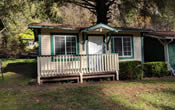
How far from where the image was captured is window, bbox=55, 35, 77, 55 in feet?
29.0

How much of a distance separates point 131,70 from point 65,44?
415 cm

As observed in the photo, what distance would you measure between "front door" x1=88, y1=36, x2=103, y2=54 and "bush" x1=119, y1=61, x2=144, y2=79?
77.5 inches

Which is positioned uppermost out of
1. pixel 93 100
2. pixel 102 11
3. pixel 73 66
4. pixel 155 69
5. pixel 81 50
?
pixel 102 11

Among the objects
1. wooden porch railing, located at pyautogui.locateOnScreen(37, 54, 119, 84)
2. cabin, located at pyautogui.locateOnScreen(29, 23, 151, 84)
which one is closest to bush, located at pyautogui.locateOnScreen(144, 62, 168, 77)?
cabin, located at pyautogui.locateOnScreen(29, 23, 151, 84)

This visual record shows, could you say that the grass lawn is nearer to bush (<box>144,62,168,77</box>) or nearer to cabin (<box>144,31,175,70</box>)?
bush (<box>144,62,168,77</box>)

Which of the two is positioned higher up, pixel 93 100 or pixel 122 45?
pixel 122 45

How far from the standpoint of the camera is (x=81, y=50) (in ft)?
30.8

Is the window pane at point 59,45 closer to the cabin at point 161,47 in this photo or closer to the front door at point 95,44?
the front door at point 95,44

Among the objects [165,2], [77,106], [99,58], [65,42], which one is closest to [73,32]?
[65,42]

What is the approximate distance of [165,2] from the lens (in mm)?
10477

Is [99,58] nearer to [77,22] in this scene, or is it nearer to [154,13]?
[154,13]

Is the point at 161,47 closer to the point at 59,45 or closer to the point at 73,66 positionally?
the point at 73,66

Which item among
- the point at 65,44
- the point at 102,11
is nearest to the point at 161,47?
the point at 102,11

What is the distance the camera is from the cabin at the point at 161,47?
416 inches
